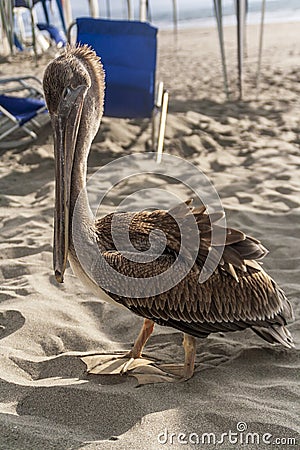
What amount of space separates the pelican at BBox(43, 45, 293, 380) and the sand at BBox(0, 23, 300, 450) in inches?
8.4

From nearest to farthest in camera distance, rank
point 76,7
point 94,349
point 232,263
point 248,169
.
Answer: point 232,263, point 94,349, point 248,169, point 76,7

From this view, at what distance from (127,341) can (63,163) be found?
3.55 feet

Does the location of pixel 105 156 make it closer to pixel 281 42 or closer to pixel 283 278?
pixel 283 278

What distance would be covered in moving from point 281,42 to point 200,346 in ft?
49.2

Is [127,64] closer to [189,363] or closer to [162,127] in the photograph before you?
[162,127]

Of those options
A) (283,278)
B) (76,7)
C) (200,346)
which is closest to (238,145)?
(283,278)

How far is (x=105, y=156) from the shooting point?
6.48 m

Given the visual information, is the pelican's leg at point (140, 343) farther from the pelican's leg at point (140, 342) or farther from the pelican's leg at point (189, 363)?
the pelican's leg at point (189, 363)

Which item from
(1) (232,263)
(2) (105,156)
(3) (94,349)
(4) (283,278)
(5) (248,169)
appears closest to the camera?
(1) (232,263)

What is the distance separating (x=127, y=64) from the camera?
6672 millimetres

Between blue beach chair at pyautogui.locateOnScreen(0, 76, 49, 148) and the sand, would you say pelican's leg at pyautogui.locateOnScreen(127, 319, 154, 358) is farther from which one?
blue beach chair at pyautogui.locateOnScreen(0, 76, 49, 148)

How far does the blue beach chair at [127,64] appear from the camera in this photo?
648 centimetres

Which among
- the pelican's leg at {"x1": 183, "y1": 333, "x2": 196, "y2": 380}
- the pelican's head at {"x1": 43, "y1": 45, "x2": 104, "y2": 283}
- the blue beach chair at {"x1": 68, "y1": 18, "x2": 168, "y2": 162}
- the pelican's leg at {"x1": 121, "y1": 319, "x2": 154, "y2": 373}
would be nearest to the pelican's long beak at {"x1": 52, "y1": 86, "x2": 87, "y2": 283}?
the pelican's head at {"x1": 43, "y1": 45, "x2": 104, "y2": 283}

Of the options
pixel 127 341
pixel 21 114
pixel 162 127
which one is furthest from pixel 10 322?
pixel 21 114
